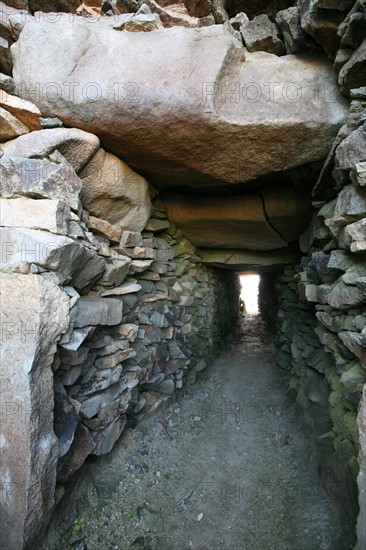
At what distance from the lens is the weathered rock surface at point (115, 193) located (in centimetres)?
263

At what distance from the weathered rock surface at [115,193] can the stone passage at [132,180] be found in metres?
0.01

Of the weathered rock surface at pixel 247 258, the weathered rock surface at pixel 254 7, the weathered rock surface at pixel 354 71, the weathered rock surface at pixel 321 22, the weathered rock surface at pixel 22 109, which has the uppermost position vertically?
the weathered rock surface at pixel 254 7

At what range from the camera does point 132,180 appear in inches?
118

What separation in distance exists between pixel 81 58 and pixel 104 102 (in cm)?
43

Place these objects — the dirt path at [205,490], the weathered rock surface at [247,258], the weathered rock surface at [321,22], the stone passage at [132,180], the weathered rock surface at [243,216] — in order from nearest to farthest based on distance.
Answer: the stone passage at [132,180], the weathered rock surface at [321,22], the dirt path at [205,490], the weathered rock surface at [243,216], the weathered rock surface at [247,258]

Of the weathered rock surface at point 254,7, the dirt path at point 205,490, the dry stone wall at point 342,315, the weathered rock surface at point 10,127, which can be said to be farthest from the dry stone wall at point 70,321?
the weathered rock surface at point 254,7

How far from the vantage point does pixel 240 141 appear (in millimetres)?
2584

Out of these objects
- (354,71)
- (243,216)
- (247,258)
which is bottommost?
(247,258)

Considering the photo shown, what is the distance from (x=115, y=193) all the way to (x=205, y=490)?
274cm

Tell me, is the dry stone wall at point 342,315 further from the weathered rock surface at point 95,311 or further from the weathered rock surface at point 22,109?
the weathered rock surface at point 22,109

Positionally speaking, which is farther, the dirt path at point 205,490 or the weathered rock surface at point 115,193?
the weathered rock surface at point 115,193

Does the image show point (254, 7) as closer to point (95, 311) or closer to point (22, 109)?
point (22, 109)

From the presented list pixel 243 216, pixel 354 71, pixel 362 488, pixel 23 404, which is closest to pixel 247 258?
pixel 243 216

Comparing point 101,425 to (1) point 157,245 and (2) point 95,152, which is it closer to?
(1) point 157,245
